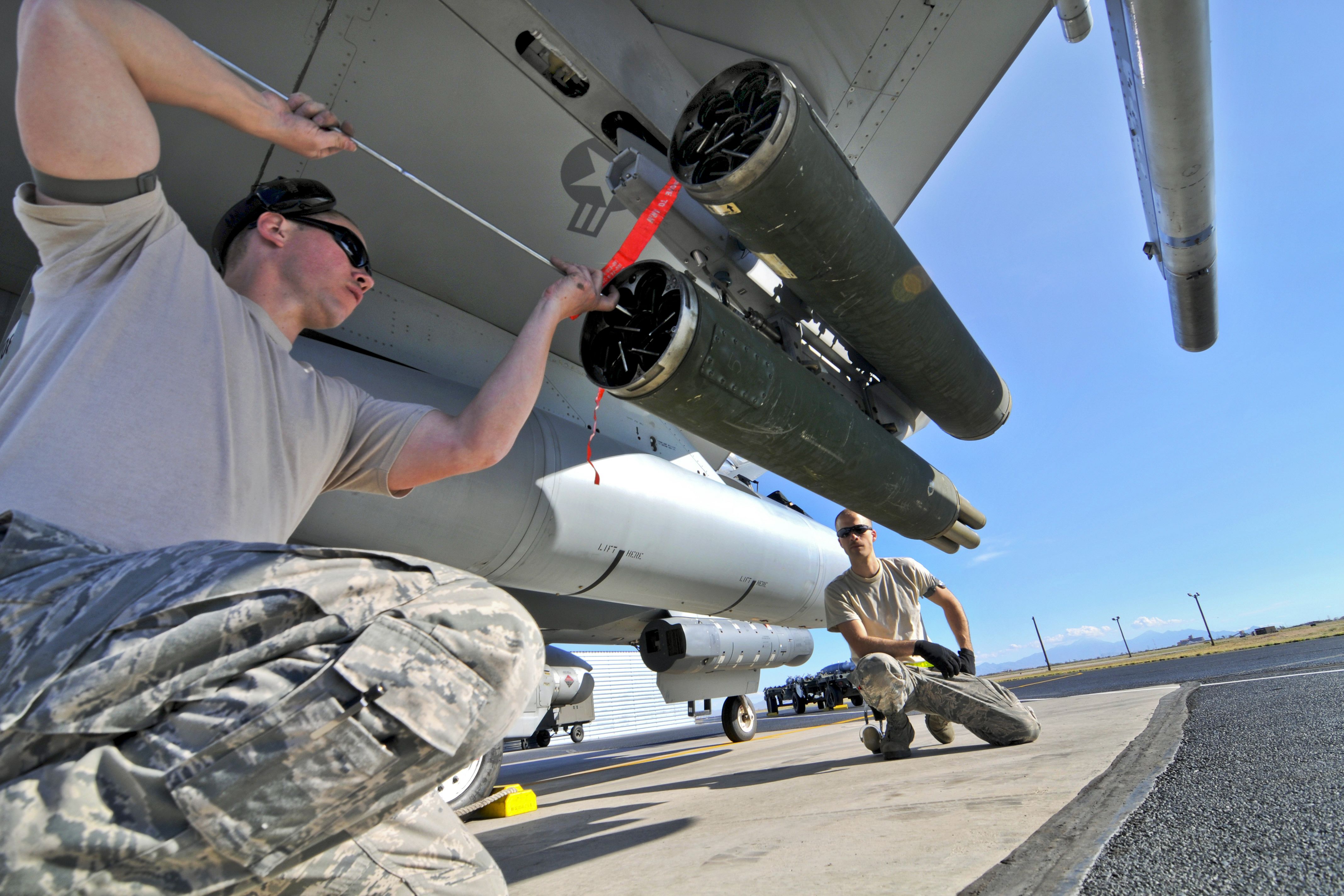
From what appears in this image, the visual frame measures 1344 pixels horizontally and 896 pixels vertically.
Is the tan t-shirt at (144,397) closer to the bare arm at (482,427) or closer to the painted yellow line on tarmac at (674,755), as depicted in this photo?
the bare arm at (482,427)

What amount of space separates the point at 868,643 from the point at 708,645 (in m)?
2.53

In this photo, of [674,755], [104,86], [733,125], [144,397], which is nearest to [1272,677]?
[674,755]

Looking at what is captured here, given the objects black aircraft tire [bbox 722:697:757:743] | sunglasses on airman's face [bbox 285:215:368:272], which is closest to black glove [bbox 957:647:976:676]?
sunglasses on airman's face [bbox 285:215:368:272]

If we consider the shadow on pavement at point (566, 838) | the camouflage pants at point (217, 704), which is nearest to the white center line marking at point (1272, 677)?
the shadow on pavement at point (566, 838)

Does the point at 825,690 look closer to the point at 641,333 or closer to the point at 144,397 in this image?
the point at 641,333

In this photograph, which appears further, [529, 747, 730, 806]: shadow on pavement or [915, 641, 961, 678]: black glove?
[529, 747, 730, 806]: shadow on pavement

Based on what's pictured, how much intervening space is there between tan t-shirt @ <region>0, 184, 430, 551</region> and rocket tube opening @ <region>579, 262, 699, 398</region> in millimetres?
1509

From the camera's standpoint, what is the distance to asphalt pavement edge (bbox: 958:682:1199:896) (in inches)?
50.3

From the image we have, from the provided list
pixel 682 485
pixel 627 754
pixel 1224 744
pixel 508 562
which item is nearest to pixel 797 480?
pixel 682 485

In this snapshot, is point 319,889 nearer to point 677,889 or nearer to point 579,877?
point 677,889

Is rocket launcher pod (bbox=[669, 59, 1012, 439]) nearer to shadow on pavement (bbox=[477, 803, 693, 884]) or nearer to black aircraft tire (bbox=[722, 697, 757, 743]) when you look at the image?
shadow on pavement (bbox=[477, 803, 693, 884])

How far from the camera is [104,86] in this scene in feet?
3.16

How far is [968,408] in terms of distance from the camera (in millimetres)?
4086

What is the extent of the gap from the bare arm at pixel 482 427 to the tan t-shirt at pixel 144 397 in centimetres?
23
